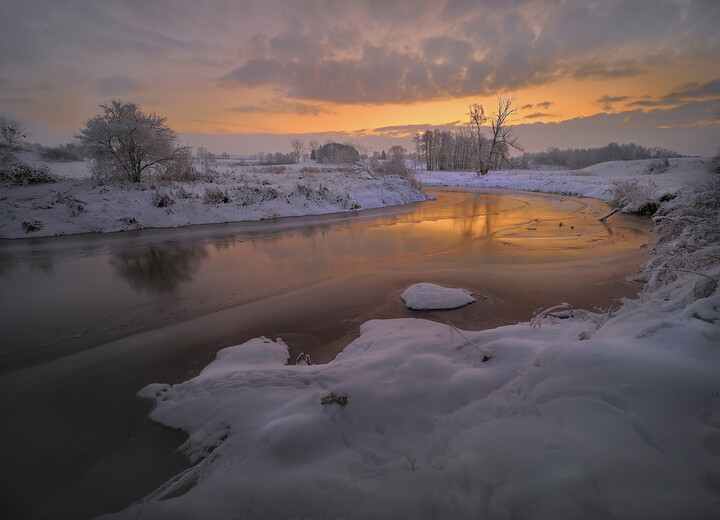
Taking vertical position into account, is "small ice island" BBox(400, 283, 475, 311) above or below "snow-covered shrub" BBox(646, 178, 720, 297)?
below

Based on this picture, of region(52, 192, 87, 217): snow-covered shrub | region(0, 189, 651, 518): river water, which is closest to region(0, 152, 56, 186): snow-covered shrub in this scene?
region(52, 192, 87, 217): snow-covered shrub

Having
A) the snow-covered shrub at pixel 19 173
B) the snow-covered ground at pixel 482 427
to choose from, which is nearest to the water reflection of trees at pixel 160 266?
the snow-covered ground at pixel 482 427

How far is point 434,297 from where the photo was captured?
5680mm

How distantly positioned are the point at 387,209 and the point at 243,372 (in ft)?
56.3

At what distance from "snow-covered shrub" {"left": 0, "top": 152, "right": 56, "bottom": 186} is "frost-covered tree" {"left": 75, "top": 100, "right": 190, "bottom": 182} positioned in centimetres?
211

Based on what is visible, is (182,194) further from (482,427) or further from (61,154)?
(61,154)

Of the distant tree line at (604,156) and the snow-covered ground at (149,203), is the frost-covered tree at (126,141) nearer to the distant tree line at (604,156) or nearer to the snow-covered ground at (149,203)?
the snow-covered ground at (149,203)

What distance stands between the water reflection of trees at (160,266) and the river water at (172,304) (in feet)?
0.21

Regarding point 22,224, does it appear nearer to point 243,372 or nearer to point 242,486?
point 243,372

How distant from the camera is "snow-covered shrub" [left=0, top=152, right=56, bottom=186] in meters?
14.3

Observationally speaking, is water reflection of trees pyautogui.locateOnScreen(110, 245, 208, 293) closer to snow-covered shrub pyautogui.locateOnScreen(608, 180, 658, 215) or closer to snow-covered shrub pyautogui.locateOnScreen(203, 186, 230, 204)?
snow-covered shrub pyautogui.locateOnScreen(203, 186, 230, 204)

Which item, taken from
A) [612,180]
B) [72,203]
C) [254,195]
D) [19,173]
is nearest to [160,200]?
[72,203]

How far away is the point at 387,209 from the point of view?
19.5 metres

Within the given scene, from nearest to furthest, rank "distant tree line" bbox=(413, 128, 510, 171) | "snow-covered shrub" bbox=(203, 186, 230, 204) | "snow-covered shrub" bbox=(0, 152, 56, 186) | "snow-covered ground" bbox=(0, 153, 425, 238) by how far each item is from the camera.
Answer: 1. "snow-covered ground" bbox=(0, 153, 425, 238)
2. "snow-covered shrub" bbox=(0, 152, 56, 186)
3. "snow-covered shrub" bbox=(203, 186, 230, 204)
4. "distant tree line" bbox=(413, 128, 510, 171)
